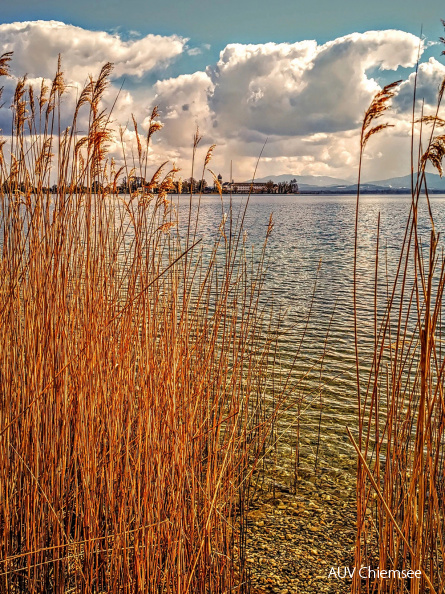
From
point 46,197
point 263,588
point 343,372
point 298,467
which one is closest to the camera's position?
point 46,197

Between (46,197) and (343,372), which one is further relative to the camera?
(343,372)

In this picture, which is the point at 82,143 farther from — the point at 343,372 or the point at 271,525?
the point at 343,372

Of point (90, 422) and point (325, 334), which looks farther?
point (325, 334)

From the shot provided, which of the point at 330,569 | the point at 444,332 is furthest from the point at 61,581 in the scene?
the point at 444,332

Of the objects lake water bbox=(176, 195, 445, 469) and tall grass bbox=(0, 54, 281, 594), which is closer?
tall grass bbox=(0, 54, 281, 594)

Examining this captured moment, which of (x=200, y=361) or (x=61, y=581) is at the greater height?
(x=200, y=361)

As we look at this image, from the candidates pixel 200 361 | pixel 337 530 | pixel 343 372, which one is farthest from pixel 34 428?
pixel 343 372

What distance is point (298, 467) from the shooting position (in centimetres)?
381

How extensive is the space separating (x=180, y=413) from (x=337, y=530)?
5.39 ft

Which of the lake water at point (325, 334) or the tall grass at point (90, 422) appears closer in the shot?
the tall grass at point (90, 422)

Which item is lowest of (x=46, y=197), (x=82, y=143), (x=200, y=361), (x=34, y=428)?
(x=34, y=428)

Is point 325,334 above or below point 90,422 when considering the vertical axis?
below

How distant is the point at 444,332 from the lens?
7008 mm

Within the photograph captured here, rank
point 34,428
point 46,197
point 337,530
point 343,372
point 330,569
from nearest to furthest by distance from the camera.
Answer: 1. point 34,428
2. point 46,197
3. point 330,569
4. point 337,530
5. point 343,372
